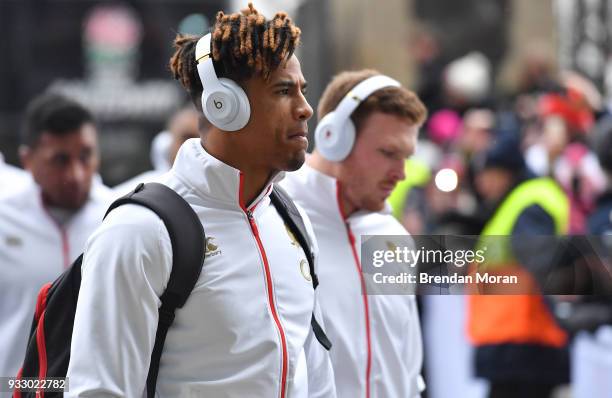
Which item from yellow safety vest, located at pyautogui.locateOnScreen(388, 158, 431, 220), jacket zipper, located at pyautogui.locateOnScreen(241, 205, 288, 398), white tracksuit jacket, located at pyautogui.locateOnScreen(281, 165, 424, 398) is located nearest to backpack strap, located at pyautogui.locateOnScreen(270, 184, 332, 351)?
jacket zipper, located at pyautogui.locateOnScreen(241, 205, 288, 398)

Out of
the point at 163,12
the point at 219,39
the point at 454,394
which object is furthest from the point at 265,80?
the point at 163,12

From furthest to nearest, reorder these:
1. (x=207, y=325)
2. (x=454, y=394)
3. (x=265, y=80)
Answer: (x=454, y=394) < (x=265, y=80) < (x=207, y=325)

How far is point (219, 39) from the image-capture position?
11.3ft

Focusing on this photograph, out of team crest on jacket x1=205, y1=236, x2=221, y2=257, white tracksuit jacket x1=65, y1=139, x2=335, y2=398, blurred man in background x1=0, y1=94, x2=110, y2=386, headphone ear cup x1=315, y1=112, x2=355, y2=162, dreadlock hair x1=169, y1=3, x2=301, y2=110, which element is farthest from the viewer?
blurred man in background x1=0, y1=94, x2=110, y2=386

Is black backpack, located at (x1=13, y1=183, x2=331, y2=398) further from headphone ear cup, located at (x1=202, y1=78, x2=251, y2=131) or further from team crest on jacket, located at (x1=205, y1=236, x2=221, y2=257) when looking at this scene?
headphone ear cup, located at (x1=202, y1=78, x2=251, y2=131)

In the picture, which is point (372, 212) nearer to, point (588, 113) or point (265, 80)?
point (265, 80)

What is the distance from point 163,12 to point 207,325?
13997mm

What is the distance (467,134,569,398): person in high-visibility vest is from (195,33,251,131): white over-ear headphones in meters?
4.07

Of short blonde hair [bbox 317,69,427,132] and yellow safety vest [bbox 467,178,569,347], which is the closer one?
short blonde hair [bbox 317,69,427,132]

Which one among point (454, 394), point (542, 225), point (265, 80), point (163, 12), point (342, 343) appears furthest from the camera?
point (163, 12)

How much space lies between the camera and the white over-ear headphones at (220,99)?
3400mm

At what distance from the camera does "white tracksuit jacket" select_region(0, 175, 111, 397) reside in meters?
5.14

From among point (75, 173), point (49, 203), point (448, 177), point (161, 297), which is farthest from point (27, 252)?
point (161, 297)

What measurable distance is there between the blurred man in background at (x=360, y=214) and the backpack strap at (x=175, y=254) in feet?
4.03
